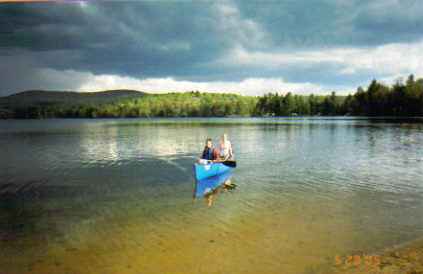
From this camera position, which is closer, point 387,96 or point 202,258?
point 202,258

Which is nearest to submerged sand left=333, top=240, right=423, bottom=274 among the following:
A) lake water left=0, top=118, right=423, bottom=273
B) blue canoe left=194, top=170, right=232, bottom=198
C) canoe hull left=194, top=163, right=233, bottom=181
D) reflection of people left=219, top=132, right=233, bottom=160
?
lake water left=0, top=118, right=423, bottom=273

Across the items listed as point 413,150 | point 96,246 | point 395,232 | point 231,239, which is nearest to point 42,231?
point 96,246

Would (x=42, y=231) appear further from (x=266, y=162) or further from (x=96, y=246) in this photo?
(x=266, y=162)

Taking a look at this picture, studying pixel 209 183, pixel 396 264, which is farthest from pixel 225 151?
pixel 396 264

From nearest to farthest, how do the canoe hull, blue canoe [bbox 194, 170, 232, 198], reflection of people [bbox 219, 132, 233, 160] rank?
1. blue canoe [bbox 194, 170, 232, 198]
2. the canoe hull
3. reflection of people [bbox 219, 132, 233, 160]

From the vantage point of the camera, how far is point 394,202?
10.3m

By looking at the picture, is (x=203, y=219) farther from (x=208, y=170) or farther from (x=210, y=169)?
(x=210, y=169)

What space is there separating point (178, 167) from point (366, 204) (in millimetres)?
11654

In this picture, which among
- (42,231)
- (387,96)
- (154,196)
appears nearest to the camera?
(42,231)

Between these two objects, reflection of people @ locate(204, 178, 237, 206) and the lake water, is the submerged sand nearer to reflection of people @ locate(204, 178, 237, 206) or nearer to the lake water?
the lake water

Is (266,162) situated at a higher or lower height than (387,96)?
lower
